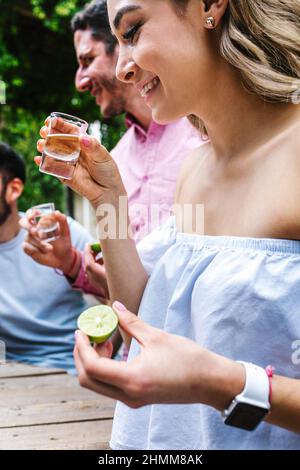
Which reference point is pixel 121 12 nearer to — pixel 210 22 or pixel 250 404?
pixel 210 22

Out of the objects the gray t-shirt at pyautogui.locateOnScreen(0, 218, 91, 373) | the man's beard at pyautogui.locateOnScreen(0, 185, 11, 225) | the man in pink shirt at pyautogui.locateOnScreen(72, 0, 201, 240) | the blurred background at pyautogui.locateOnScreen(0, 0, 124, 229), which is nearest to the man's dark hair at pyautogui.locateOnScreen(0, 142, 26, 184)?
the man's beard at pyautogui.locateOnScreen(0, 185, 11, 225)

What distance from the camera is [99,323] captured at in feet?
3.86

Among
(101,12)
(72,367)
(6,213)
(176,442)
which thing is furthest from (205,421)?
(6,213)

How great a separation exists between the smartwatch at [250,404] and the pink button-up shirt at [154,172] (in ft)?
5.23

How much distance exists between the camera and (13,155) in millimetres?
3967

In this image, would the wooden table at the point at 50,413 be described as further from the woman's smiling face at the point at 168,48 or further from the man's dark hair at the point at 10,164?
the man's dark hair at the point at 10,164

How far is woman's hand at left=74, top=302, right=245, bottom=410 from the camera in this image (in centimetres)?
96

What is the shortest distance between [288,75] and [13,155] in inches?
112

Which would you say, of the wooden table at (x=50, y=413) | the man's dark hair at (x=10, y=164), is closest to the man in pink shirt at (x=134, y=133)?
the wooden table at (x=50, y=413)

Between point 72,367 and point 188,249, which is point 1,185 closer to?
point 72,367

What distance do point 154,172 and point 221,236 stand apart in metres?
1.36

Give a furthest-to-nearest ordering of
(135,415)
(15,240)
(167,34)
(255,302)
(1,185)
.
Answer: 1. (1,185)
2. (15,240)
3. (135,415)
4. (167,34)
5. (255,302)

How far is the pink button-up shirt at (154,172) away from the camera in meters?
2.64

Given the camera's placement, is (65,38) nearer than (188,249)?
No
